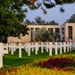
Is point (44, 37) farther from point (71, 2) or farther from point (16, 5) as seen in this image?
point (71, 2)

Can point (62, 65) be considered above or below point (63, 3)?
below

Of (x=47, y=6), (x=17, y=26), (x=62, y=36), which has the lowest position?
(x=62, y=36)

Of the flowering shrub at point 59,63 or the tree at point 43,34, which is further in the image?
the tree at point 43,34

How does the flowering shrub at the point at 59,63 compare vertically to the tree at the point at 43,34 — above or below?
A: above

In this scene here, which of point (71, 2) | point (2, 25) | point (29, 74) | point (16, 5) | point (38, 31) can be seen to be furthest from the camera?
point (38, 31)

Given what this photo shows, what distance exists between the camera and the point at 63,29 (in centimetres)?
7331

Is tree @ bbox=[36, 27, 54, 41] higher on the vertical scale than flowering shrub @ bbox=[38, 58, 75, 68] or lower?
lower

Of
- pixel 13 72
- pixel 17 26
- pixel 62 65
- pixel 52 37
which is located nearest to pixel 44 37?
pixel 52 37

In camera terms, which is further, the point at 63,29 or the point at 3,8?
the point at 63,29

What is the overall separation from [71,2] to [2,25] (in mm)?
14924

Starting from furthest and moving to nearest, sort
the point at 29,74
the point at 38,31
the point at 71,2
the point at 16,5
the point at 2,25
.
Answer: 1. the point at 38,31
2. the point at 16,5
3. the point at 2,25
4. the point at 71,2
5. the point at 29,74

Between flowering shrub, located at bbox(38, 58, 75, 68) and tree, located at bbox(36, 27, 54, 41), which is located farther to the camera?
tree, located at bbox(36, 27, 54, 41)

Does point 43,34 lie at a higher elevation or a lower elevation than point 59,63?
lower

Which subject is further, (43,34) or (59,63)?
(43,34)
